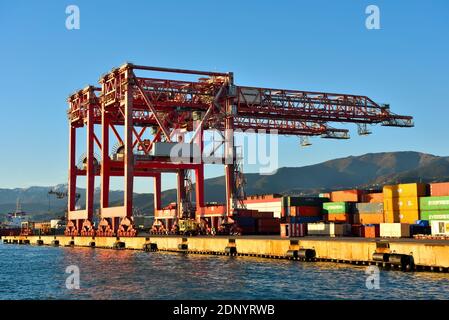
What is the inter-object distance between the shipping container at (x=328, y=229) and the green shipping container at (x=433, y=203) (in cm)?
955

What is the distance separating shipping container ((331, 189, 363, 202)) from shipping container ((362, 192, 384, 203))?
0.84 metres

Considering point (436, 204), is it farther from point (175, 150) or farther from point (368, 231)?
point (175, 150)

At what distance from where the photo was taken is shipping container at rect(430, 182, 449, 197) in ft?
236

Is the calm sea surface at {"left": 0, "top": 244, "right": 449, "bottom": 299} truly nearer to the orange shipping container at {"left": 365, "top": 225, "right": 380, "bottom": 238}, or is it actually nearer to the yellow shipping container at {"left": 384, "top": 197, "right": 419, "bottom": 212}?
the orange shipping container at {"left": 365, "top": 225, "right": 380, "bottom": 238}

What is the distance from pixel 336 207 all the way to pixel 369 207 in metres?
5.58

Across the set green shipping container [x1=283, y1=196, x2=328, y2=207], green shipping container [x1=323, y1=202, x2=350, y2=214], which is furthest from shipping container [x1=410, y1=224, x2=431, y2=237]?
green shipping container [x1=283, y1=196, x2=328, y2=207]

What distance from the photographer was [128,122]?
81.1 metres

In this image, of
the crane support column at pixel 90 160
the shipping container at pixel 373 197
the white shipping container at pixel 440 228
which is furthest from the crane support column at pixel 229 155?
the white shipping container at pixel 440 228

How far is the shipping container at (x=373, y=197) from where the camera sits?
286 ft

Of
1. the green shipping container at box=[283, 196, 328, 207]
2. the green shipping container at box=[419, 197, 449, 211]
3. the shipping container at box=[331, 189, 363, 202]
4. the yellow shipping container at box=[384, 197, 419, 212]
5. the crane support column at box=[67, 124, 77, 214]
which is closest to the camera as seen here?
the green shipping container at box=[419, 197, 449, 211]

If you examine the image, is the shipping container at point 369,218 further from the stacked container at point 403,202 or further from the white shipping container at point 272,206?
the white shipping container at point 272,206

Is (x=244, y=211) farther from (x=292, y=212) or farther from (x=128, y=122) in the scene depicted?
(x=128, y=122)

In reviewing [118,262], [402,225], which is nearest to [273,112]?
[402,225]

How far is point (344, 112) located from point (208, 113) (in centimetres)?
2009
